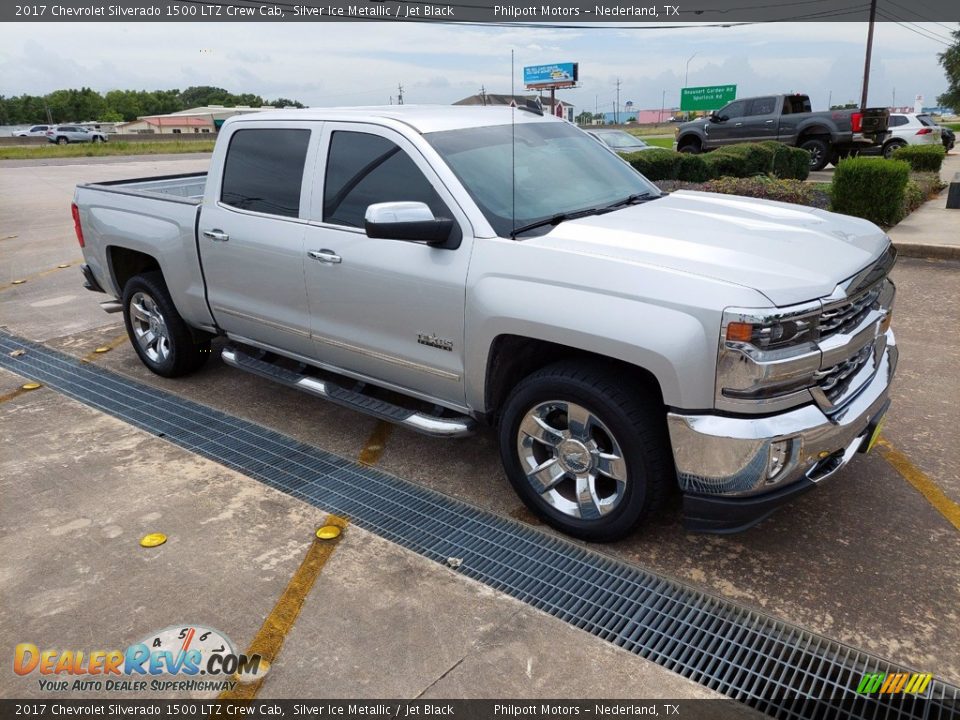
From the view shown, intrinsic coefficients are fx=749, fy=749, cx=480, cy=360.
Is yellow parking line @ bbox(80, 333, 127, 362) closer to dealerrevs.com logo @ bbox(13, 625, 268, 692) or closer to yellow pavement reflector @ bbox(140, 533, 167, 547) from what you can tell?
yellow pavement reflector @ bbox(140, 533, 167, 547)

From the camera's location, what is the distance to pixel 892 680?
2.61 meters

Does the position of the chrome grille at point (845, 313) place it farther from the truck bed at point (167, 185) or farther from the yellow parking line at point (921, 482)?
the truck bed at point (167, 185)

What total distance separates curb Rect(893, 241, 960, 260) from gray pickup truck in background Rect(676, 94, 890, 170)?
9.38 m

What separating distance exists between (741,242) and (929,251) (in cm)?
678

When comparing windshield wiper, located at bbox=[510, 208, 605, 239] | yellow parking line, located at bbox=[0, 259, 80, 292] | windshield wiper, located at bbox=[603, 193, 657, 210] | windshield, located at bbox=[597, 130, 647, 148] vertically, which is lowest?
yellow parking line, located at bbox=[0, 259, 80, 292]

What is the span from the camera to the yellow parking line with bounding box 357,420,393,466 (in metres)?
4.41

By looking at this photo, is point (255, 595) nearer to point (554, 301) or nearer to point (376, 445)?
point (376, 445)

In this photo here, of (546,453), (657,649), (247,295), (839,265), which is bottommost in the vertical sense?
(657,649)

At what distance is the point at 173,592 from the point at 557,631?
1.63 metres

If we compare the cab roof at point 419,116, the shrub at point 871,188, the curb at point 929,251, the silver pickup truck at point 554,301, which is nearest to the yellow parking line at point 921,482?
the silver pickup truck at point 554,301

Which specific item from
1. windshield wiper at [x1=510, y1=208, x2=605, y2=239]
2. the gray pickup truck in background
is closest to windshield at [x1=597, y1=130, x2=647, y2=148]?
the gray pickup truck in background

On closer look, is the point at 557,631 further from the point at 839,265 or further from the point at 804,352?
the point at 839,265

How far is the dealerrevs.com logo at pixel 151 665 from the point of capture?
2707 millimetres

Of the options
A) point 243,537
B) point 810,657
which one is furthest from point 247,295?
point 810,657
